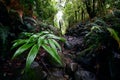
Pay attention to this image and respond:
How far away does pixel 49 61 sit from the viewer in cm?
361

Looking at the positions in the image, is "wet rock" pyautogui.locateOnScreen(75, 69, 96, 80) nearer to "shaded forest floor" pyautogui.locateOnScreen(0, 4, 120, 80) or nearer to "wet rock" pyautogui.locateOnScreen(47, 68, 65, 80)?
"shaded forest floor" pyautogui.locateOnScreen(0, 4, 120, 80)

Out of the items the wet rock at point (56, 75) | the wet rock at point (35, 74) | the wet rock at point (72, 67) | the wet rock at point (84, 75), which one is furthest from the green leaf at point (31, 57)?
the wet rock at point (84, 75)

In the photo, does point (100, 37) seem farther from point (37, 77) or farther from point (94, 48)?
point (37, 77)

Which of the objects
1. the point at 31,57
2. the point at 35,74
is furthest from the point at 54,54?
the point at 35,74

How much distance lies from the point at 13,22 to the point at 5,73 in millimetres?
1234

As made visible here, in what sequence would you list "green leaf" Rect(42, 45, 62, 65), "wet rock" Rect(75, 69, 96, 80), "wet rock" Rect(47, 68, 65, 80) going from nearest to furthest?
"green leaf" Rect(42, 45, 62, 65)
"wet rock" Rect(47, 68, 65, 80)
"wet rock" Rect(75, 69, 96, 80)

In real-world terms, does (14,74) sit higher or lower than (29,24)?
lower

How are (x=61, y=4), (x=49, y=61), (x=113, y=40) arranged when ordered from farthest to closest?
(x=61, y=4) < (x=113, y=40) < (x=49, y=61)

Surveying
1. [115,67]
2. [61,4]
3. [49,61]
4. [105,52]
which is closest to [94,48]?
[105,52]

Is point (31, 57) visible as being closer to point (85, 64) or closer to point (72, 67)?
point (72, 67)

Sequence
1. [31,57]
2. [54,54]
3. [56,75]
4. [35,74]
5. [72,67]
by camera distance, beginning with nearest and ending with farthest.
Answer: [31,57] → [54,54] → [35,74] → [56,75] → [72,67]

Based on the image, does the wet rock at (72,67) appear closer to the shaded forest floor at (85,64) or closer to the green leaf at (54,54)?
the shaded forest floor at (85,64)

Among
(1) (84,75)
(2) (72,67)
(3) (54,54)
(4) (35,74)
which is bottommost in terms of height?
(1) (84,75)

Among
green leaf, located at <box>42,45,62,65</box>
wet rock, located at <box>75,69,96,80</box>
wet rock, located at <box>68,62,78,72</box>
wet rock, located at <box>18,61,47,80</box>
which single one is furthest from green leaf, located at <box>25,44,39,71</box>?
wet rock, located at <box>75,69,96,80</box>
